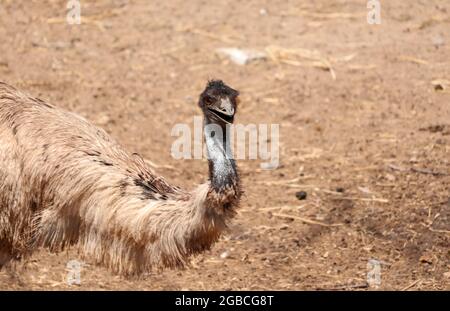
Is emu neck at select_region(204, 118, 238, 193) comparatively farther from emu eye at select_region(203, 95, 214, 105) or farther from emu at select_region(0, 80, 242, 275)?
emu eye at select_region(203, 95, 214, 105)

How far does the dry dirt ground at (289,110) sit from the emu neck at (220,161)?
6.38 ft

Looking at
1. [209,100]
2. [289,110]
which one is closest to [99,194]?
[209,100]

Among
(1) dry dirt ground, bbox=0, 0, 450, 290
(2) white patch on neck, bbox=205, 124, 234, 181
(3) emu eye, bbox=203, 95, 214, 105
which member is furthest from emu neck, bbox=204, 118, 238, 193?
(1) dry dirt ground, bbox=0, 0, 450, 290

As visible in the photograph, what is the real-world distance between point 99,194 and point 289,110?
16.7 feet

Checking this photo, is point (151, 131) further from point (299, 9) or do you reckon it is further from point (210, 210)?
point (210, 210)

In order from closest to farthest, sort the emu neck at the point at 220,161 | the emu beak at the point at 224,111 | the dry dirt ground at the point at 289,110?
1. the emu neck at the point at 220,161
2. the emu beak at the point at 224,111
3. the dry dirt ground at the point at 289,110

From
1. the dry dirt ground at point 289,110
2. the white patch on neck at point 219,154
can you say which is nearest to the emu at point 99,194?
the white patch on neck at point 219,154

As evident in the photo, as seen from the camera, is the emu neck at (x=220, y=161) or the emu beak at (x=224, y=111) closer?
the emu neck at (x=220, y=161)

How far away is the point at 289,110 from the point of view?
37.0ft

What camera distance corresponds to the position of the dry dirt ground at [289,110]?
8.38m

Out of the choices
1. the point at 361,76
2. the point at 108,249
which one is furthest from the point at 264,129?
the point at 108,249

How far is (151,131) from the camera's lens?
10.9 meters

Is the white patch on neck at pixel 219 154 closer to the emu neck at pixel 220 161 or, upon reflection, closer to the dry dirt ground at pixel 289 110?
the emu neck at pixel 220 161

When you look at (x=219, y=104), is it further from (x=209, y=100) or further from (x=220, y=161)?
(x=220, y=161)
